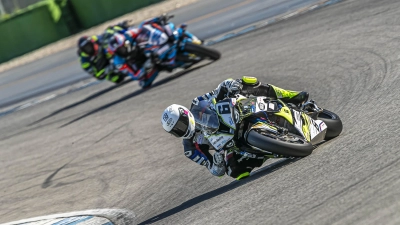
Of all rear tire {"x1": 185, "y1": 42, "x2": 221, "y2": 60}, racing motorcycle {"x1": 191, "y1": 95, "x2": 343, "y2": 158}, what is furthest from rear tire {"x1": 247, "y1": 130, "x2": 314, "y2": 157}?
rear tire {"x1": 185, "y1": 42, "x2": 221, "y2": 60}

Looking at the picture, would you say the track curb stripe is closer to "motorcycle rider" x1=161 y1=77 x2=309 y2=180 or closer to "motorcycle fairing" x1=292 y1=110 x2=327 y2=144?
"motorcycle rider" x1=161 y1=77 x2=309 y2=180

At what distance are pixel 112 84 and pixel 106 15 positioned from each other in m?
10.5

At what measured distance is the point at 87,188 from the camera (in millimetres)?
9094

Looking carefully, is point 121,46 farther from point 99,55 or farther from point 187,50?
point 187,50

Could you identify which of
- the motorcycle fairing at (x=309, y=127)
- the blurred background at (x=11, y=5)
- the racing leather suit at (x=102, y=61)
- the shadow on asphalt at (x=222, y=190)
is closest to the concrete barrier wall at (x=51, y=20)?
the blurred background at (x=11, y=5)

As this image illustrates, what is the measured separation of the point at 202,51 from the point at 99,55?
271 centimetres

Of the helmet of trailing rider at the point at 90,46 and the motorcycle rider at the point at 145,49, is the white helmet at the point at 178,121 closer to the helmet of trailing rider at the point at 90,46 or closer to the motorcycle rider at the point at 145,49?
the motorcycle rider at the point at 145,49

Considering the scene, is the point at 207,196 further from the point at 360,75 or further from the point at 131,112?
the point at 131,112

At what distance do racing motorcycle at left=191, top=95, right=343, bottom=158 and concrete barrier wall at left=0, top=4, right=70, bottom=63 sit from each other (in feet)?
65.6

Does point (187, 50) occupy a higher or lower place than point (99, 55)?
higher

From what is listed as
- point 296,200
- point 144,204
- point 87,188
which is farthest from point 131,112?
point 296,200

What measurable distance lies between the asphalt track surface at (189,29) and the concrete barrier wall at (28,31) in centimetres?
307

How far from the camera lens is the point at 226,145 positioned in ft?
21.8

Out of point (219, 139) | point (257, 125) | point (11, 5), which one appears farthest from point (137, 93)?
point (11, 5)
